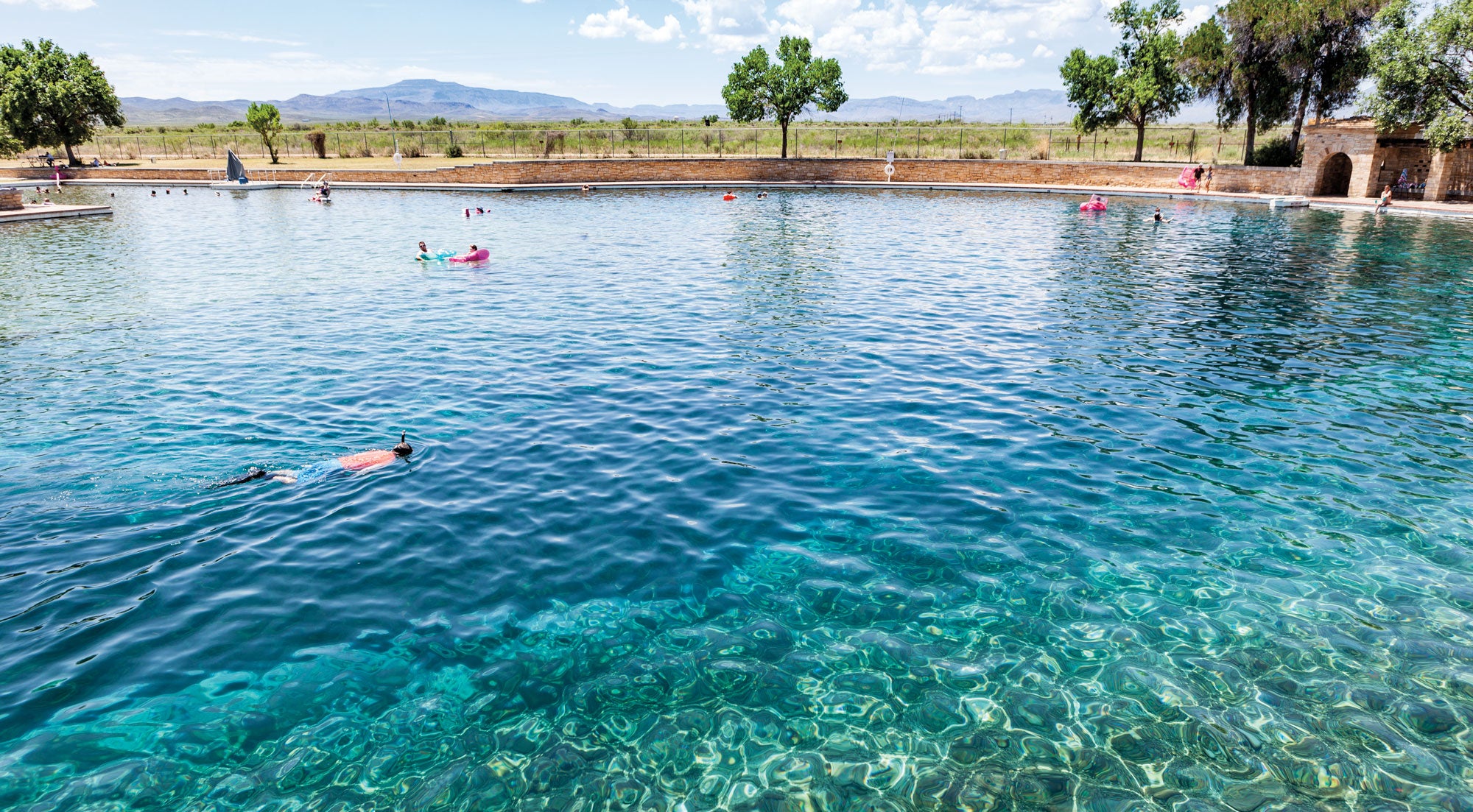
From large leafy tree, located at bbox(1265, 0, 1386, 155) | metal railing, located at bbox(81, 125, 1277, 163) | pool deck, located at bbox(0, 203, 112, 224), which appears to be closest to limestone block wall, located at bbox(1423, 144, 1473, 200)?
large leafy tree, located at bbox(1265, 0, 1386, 155)

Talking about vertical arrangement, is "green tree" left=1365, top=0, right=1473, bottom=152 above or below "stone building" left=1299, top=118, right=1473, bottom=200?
above

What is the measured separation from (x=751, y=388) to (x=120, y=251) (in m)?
27.7

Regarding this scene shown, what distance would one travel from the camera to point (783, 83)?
58.2m

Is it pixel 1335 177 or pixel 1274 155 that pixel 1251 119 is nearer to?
pixel 1274 155

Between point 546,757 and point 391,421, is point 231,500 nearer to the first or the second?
point 391,421

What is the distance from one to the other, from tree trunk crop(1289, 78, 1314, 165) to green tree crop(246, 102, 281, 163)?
69.6m

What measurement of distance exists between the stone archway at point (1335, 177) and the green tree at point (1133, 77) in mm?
9385

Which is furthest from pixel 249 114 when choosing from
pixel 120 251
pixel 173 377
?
pixel 173 377

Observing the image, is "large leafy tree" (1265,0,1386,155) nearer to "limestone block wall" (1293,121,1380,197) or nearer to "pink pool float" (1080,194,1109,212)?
"limestone block wall" (1293,121,1380,197)

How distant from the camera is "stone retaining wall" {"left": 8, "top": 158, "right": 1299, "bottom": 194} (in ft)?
166

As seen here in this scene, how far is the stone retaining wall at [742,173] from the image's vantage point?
5062 centimetres

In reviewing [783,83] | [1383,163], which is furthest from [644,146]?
[1383,163]

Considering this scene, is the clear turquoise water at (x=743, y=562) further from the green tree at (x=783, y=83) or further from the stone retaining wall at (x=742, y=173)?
the green tree at (x=783, y=83)

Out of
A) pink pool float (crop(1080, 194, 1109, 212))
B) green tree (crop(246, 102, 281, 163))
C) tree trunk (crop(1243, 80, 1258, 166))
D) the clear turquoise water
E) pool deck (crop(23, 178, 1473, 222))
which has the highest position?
green tree (crop(246, 102, 281, 163))
